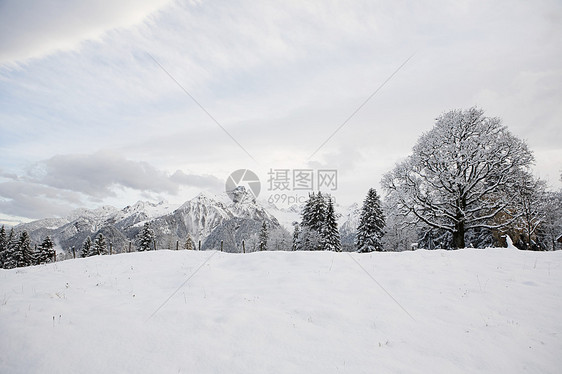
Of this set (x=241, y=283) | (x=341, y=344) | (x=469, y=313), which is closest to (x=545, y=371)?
(x=469, y=313)

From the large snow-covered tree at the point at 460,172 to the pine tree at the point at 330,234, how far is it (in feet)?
67.9

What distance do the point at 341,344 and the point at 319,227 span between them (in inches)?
1478

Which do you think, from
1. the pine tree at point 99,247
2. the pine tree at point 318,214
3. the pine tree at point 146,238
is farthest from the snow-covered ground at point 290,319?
the pine tree at point 99,247

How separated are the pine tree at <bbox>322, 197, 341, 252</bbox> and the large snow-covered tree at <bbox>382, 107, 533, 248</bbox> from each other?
2069 cm

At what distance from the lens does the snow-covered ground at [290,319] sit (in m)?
4.61

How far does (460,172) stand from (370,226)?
21372 millimetres

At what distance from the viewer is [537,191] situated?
18.8m

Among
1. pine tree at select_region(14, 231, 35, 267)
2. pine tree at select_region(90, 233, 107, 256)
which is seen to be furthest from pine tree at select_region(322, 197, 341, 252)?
pine tree at select_region(14, 231, 35, 267)

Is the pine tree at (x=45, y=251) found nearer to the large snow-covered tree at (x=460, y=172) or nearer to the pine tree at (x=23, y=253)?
the pine tree at (x=23, y=253)

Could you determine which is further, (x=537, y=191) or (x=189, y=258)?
(x=537, y=191)

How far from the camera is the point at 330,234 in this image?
3972 cm

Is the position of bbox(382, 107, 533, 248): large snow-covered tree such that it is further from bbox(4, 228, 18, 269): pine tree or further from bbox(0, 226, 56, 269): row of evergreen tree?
bbox(4, 228, 18, 269): pine tree

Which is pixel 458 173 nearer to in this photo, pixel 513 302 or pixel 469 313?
pixel 513 302

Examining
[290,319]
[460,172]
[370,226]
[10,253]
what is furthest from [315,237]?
[10,253]
